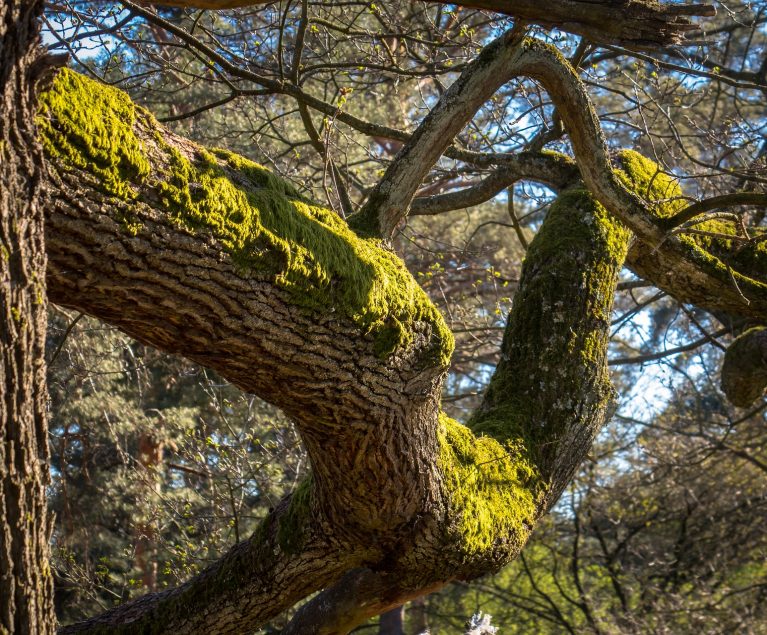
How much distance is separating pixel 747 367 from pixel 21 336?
3.31m

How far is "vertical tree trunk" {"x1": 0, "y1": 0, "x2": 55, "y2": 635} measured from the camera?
1708 millimetres

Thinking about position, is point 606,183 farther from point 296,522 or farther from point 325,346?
point 296,522

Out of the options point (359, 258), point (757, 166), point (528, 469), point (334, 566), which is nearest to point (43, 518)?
point (359, 258)

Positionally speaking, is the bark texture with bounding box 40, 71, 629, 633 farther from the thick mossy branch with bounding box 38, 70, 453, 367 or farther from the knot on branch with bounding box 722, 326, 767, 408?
the knot on branch with bounding box 722, 326, 767, 408

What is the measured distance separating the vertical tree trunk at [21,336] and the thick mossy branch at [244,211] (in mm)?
181

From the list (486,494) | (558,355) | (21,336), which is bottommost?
(21,336)

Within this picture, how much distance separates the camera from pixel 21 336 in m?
1.74

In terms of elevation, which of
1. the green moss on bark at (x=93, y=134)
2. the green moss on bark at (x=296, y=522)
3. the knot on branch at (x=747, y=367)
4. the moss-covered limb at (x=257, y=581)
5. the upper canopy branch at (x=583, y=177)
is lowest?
the moss-covered limb at (x=257, y=581)

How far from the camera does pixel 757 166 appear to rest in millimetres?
4891

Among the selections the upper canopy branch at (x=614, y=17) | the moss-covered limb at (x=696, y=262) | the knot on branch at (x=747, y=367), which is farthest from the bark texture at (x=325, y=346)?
the upper canopy branch at (x=614, y=17)

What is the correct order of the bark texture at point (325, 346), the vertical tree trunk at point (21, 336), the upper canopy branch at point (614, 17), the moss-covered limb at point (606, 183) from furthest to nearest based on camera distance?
the moss-covered limb at point (606, 183), the upper canopy branch at point (614, 17), the bark texture at point (325, 346), the vertical tree trunk at point (21, 336)

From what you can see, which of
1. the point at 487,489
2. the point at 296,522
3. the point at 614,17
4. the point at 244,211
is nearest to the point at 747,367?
the point at 487,489

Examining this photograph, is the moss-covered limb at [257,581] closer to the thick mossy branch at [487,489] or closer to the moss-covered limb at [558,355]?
the thick mossy branch at [487,489]

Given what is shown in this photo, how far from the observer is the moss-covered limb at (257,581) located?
3.42 metres
